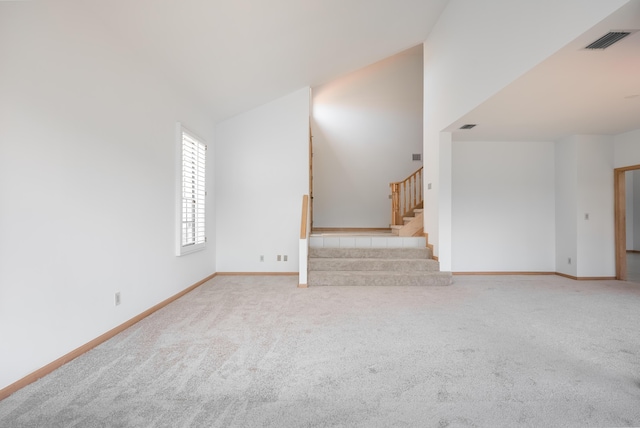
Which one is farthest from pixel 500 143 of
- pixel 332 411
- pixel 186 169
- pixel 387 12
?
pixel 332 411

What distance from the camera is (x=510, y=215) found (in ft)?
19.8

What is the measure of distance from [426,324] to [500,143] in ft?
13.8

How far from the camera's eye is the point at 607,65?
285 centimetres

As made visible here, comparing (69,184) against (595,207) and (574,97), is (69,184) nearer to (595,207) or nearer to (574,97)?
(574,97)

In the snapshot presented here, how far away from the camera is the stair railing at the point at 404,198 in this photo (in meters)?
7.17

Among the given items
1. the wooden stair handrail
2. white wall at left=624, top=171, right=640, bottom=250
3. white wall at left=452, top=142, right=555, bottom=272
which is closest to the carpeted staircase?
the wooden stair handrail

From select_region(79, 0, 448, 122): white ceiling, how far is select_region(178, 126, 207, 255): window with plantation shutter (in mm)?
694

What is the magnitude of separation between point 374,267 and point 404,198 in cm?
254

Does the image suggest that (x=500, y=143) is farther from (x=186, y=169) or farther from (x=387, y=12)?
(x=186, y=169)

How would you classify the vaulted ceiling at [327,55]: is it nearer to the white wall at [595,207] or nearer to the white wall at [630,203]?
the white wall at [595,207]

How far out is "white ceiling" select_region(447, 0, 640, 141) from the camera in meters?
2.56

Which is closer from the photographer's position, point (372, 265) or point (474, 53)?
point (474, 53)

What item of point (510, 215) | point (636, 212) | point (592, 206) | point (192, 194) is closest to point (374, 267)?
point (510, 215)

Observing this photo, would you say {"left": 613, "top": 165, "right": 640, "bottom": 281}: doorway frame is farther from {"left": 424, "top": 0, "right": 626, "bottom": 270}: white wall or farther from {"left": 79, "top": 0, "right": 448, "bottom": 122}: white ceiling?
{"left": 79, "top": 0, "right": 448, "bottom": 122}: white ceiling
